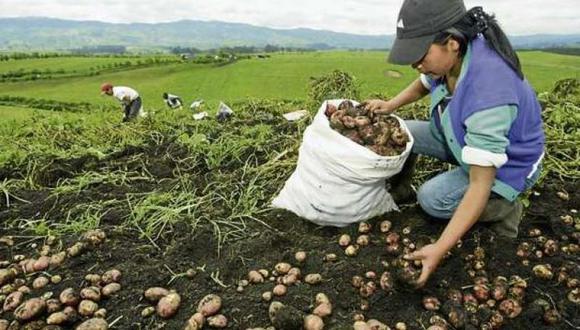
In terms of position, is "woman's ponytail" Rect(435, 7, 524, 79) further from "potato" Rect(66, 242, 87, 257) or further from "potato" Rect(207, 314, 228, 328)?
"potato" Rect(66, 242, 87, 257)

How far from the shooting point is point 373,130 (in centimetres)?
262

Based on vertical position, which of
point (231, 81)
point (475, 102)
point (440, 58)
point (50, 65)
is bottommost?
point (50, 65)

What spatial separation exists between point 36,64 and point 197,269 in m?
25.4

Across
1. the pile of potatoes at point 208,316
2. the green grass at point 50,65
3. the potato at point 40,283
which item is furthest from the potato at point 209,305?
the green grass at point 50,65

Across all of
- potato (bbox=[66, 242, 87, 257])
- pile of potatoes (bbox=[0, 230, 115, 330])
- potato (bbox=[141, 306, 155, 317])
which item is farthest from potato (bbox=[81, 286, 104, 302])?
potato (bbox=[66, 242, 87, 257])

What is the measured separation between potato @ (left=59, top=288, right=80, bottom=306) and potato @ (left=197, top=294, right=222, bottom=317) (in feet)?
1.75

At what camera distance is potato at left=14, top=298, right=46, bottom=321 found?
2.11 meters

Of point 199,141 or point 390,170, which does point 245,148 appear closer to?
point 199,141

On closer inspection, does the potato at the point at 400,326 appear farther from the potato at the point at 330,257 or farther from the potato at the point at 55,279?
the potato at the point at 55,279

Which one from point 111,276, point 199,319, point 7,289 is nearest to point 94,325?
point 111,276

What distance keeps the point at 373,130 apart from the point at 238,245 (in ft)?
2.91

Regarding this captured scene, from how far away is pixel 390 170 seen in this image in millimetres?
2582

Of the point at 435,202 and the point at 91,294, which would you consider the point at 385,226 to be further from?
the point at 91,294

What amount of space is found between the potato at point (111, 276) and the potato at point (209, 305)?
0.45 meters
